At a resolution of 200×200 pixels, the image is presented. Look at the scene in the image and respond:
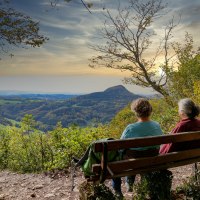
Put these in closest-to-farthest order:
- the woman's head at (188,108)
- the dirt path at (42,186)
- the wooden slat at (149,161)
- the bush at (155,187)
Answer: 1. the wooden slat at (149,161)
2. the bush at (155,187)
3. the woman's head at (188,108)
4. the dirt path at (42,186)

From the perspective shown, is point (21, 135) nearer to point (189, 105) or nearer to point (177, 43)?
point (189, 105)

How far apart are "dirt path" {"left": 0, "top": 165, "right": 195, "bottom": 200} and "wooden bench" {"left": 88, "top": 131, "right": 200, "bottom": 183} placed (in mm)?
1744

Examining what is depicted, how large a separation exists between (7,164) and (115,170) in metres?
12.0

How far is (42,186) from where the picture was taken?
32.8 feet

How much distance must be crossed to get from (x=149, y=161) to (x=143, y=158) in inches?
5.4

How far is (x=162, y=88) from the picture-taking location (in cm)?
3080

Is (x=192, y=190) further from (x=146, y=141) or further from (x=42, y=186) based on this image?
(x=42, y=186)

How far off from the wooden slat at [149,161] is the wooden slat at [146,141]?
0.96ft

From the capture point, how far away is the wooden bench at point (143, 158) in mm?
4795

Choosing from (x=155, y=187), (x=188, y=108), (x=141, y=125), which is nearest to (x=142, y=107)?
(x=141, y=125)

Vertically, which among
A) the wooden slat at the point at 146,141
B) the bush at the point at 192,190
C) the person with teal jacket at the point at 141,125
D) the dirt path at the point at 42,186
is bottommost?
the dirt path at the point at 42,186

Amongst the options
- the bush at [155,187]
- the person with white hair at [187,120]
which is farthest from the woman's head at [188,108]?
the bush at [155,187]

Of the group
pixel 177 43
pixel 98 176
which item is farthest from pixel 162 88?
pixel 98 176

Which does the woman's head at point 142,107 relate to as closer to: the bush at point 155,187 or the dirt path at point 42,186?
the bush at point 155,187
